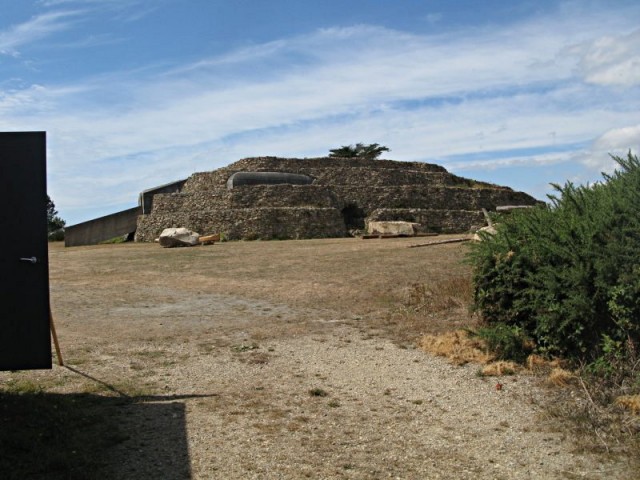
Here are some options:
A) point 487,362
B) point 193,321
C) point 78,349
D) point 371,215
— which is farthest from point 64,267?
point 371,215

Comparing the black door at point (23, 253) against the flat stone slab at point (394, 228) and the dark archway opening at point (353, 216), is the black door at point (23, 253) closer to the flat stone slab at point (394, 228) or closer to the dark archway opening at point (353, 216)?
the flat stone slab at point (394, 228)

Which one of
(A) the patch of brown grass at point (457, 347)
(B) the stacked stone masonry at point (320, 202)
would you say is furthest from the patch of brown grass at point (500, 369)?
(B) the stacked stone masonry at point (320, 202)

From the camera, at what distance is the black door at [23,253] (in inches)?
196

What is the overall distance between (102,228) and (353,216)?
39.5ft

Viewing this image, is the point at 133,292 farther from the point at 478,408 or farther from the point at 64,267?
the point at 478,408

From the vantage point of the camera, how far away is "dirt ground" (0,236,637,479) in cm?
413

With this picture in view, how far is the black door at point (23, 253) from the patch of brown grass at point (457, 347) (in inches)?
157

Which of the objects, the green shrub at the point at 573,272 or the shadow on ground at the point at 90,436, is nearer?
the shadow on ground at the point at 90,436

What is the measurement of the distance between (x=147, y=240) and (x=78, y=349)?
76.5ft

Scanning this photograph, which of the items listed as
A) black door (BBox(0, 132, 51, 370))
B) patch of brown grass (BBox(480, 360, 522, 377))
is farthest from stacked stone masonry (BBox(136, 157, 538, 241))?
black door (BBox(0, 132, 51, 370))

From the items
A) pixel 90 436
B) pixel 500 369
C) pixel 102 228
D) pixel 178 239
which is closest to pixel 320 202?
pixel 178 239

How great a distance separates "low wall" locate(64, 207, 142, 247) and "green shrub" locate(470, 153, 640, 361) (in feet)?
82.7

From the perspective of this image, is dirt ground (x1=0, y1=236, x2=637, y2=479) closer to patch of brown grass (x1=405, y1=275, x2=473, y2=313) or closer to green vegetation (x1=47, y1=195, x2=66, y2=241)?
patch of brown grass (x1=405, y1=275, x2=473, y2=313)

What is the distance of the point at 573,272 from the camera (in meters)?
5.86
